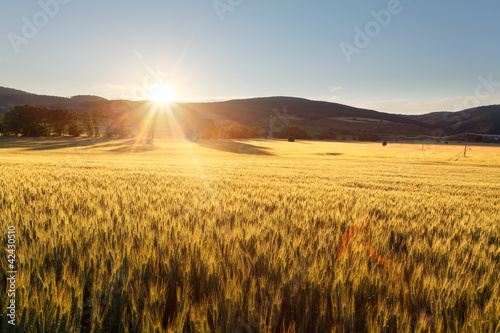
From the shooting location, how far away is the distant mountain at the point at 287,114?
140 m

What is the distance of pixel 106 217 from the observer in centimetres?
280

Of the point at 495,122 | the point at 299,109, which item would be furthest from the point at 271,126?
the point at 495,122

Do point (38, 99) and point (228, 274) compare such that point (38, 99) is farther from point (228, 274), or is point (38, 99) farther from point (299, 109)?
point (228, 274)

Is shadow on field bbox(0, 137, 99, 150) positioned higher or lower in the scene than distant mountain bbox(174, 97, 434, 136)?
lower

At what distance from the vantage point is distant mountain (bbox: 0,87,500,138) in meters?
140

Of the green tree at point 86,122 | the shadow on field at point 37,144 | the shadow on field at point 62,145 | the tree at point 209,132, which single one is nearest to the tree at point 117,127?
the green tree at point 86,122

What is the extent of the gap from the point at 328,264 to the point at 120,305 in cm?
136

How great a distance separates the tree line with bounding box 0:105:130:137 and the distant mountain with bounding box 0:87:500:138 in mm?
55129

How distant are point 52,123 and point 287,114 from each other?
131m

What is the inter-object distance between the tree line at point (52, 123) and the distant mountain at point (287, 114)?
5513 cm

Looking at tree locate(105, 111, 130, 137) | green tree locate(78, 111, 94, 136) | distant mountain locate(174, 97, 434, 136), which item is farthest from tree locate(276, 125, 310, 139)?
green tree locate(78, 111, 94, 136)

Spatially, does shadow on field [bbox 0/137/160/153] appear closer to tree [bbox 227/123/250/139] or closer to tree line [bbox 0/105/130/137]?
A: tree line [bbox 0/105/130/137]

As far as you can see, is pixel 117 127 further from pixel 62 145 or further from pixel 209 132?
pixel 62 145

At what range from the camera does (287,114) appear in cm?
17025
